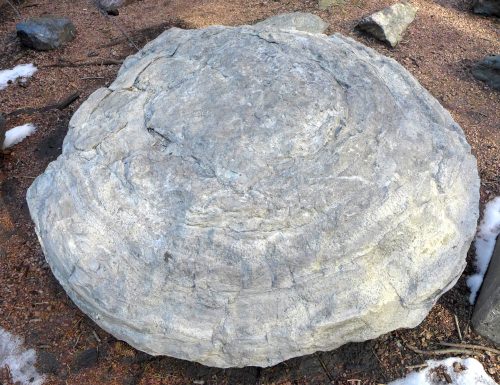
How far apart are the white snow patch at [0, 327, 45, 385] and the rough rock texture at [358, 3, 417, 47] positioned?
3.60 meters

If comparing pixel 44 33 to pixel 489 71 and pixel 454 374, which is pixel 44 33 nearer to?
pixel 489 71

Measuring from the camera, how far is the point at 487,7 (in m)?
4.49

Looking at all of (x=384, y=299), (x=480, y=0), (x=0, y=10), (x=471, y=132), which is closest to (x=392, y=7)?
(x=480, y=0)

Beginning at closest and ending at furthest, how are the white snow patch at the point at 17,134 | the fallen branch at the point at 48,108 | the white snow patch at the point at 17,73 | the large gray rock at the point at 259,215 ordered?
the large gray rock at the point at 259,215, the white snow patch at the point at 17,134, the fallen branch at the point at 48,108, the white snow patch at the point at 17,73

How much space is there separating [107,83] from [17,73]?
0.87 meters

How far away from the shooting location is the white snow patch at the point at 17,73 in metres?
4.05

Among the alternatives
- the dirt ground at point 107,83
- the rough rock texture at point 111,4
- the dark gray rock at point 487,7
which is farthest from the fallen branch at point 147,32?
the dark gray rock at point 487,7

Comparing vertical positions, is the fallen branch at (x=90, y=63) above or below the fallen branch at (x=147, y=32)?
below

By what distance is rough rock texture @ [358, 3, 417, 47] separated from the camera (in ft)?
13.6

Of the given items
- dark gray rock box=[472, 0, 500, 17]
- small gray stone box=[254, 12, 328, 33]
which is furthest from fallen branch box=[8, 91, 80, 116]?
dark gray rock box=[472, 0, 500, 17]

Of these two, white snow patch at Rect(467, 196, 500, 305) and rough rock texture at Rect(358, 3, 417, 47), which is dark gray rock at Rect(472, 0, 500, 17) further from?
white snow patch at Rect(467, 196, 500, 305)

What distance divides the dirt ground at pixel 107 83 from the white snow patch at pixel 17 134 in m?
0.06

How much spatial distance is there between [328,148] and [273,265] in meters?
0.55

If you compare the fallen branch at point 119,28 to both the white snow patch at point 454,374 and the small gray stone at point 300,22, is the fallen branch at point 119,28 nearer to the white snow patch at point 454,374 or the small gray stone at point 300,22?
the small gray stone at point 300,22
